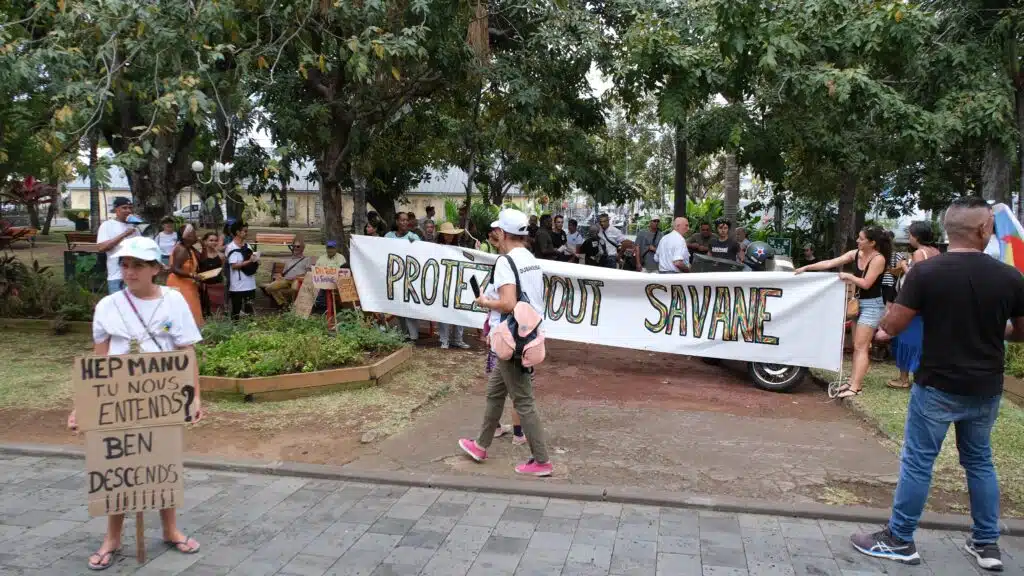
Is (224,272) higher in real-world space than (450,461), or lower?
higher

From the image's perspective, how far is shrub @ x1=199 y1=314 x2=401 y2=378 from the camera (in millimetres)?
7676

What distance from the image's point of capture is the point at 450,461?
5852 millimetres

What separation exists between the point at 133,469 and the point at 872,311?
259 inches

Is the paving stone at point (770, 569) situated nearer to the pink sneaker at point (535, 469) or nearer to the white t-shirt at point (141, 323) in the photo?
the pink sneaker at point (535, 469)

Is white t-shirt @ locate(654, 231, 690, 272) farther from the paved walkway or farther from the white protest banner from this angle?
the paved walkway

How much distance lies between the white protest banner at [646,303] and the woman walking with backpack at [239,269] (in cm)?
163

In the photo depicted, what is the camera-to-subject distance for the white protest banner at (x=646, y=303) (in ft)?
26.9

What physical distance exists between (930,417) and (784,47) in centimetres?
609

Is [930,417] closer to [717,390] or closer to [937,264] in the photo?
[937,264]

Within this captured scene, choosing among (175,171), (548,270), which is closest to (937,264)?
(548,270)

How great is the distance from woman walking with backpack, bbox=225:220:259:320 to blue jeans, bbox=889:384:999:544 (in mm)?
8561

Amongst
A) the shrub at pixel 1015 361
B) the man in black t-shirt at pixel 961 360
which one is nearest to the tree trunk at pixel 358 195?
the shrub at pixel 1015 361

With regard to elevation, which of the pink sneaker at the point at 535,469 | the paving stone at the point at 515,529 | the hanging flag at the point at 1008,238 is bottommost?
the paving stone at the point at 515,529

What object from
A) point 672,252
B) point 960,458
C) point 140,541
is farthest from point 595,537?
point 672,252
